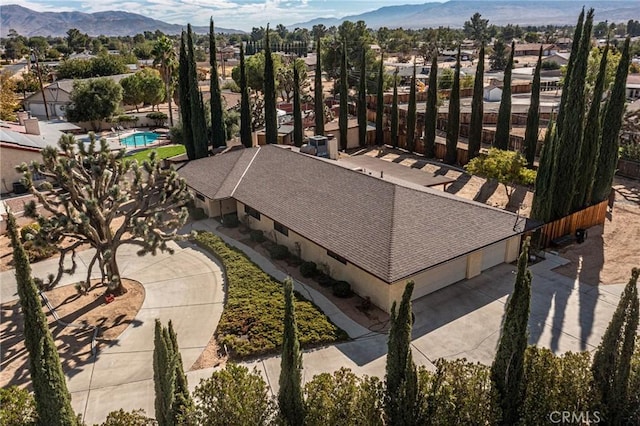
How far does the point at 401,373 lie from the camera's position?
12.5 m

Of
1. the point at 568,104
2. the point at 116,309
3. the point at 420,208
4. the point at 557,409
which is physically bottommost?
the point at 116,309

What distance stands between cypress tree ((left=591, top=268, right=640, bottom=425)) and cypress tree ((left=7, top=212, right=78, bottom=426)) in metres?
14.5

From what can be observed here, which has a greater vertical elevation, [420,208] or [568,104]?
[568,104]

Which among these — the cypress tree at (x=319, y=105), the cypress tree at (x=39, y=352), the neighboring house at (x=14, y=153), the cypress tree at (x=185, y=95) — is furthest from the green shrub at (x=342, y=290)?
the cypress tree at (x=319, y=105)

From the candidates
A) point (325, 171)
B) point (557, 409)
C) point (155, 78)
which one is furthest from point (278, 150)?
point (155, 78)

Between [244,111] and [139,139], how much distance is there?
2190 centimetres

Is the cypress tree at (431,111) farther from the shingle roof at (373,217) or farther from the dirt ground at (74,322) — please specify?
the dirt ground at (74,322)

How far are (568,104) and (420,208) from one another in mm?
10361

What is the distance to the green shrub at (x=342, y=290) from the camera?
2159 cm

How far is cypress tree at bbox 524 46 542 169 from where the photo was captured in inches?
1543

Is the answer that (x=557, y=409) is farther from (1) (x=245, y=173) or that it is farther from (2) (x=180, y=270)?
(1) (x=245, y=173)

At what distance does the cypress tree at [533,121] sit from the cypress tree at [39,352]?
3889 cm

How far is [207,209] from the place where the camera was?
32.0m

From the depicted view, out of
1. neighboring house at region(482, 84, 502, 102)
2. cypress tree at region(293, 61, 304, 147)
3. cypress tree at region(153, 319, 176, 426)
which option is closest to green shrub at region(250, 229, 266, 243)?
cypress tree at region(153, 319, 176, 426)
